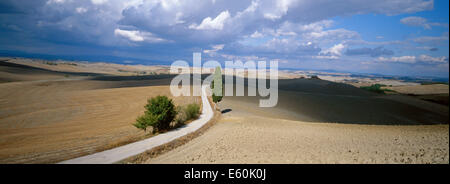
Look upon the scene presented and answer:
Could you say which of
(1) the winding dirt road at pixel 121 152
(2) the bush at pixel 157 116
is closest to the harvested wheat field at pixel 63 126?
(1) the winding dirt road at pixel 121 152

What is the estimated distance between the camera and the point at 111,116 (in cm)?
2033

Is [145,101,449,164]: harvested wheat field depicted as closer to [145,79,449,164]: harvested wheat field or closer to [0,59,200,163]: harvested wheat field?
[145,79,449,164]: harvested wheat field

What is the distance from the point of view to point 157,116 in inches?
539

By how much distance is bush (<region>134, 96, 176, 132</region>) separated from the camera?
13.5 meters

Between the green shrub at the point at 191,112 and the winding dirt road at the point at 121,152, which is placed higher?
the green shrub at the point at 191,112

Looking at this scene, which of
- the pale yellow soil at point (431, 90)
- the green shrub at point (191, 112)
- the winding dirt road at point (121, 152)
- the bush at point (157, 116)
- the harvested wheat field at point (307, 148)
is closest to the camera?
the harvested wheat field at point (307, 148)

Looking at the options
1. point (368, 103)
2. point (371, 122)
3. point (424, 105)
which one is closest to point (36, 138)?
point (371, 122)

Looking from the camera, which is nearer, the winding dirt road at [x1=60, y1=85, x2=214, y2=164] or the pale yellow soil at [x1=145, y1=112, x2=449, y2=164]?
the pale yellow soil at [x1=145, y1=112, x2=449, y2=164]

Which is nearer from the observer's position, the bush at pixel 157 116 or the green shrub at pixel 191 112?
the bush at pixel 157 116

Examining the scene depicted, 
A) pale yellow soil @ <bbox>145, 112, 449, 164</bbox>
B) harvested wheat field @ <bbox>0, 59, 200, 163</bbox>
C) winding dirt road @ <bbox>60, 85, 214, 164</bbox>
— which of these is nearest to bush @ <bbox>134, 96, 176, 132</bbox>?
harvested wheat field @ <bbox>0, 59, 200, 163</bbox>

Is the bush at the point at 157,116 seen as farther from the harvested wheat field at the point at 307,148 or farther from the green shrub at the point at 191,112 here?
the green shrub at the point at 191,112

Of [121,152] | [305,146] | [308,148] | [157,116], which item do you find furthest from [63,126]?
[308,148]

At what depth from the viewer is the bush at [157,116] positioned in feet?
44.1
